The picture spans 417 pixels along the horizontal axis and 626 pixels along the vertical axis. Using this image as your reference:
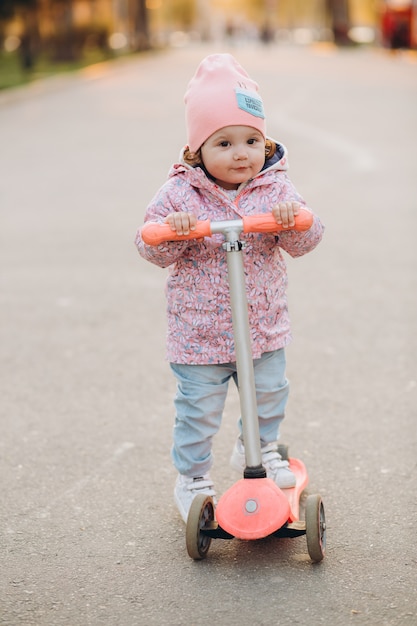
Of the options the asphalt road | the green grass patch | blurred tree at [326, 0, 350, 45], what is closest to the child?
the asphalt road

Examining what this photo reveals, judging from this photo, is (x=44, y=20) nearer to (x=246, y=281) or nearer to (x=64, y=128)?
(x=64, y=128)

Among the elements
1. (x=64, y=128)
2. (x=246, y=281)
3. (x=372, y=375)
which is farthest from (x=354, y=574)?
(x=64, y=128)

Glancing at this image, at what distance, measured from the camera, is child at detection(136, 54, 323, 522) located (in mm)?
3498

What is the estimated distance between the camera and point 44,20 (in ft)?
187

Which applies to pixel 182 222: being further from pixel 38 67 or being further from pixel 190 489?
pixel 38 67

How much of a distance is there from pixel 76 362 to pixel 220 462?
1.65 m

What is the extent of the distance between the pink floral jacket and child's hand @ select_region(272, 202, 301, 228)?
0.17 metres

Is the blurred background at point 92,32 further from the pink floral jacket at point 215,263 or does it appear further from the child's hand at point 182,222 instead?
the child's hand at point 182,222

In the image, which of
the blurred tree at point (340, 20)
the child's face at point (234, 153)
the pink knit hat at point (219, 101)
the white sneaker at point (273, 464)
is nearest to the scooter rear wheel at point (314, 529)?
the white sneaker at point (273, 464)

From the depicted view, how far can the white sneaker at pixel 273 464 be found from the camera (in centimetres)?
390

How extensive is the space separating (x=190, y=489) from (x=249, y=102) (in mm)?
1297

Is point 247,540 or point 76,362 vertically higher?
point 247,540

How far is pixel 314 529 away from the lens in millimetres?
3381

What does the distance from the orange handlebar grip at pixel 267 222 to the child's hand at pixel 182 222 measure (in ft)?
0.51
